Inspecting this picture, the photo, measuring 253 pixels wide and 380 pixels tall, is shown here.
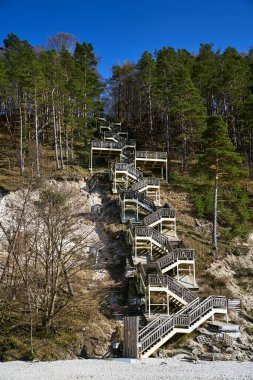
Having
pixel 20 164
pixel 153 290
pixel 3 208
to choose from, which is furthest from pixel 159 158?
pixel 153 290

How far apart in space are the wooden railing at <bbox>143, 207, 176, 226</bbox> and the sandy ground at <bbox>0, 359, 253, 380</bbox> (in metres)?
11.3

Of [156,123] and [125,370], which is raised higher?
[156,123]

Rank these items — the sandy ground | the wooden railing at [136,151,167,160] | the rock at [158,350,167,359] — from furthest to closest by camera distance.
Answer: the wooden railing at [136,151,167,160]
the rock at [158,350,167,359]
the sandy ground

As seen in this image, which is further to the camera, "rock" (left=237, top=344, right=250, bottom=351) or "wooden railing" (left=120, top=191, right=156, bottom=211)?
"wooden railing" (left=120, top=191, right=156, bottom=211)

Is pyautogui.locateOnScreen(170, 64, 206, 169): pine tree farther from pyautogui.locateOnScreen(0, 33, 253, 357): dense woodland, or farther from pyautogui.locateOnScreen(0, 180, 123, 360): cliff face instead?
pyautogui.locateOnScreen(0, 180, 123, 360): cliff face

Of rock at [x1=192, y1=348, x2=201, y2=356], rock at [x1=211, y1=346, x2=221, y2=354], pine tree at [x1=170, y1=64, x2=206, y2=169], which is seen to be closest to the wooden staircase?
rock at [x1=192, y1=348, x2=201, y2=356]

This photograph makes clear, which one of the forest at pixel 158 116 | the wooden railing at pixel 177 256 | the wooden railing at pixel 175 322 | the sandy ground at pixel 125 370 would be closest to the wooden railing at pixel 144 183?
the forest at pixel 158 116

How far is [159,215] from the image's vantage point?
26422 mm

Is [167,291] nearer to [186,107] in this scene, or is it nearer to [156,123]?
[186,107]

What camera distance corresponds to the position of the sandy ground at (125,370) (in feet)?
43.8

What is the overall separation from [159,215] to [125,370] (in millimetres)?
13400

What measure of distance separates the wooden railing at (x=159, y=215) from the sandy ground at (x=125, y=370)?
1134 centimetres

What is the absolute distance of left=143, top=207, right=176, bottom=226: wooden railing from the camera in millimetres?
26059

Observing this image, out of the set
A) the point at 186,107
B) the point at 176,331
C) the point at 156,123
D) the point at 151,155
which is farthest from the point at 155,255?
the point at 156,123
